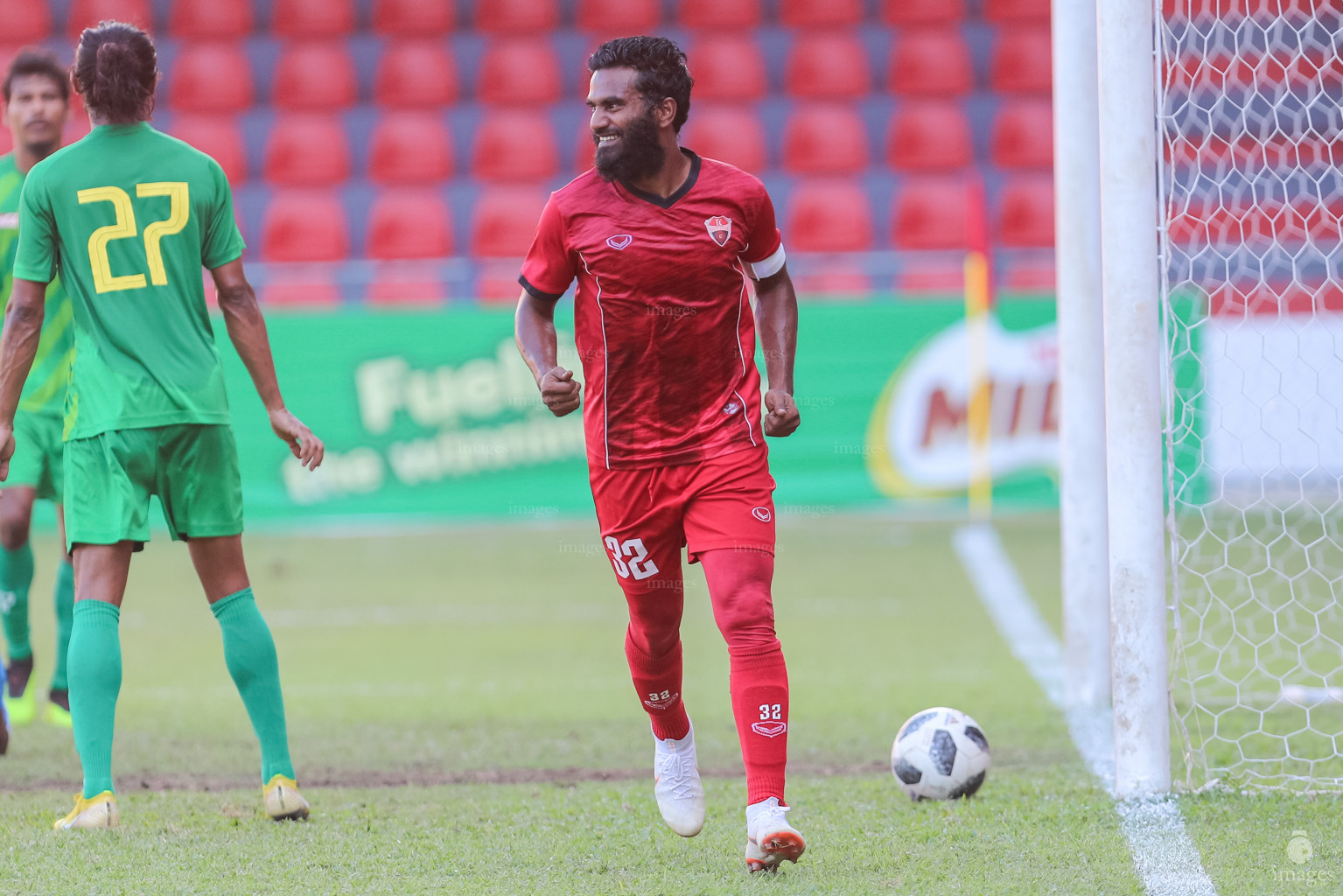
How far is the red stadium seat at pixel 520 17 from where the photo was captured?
1582cm

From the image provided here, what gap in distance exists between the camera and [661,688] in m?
3.83

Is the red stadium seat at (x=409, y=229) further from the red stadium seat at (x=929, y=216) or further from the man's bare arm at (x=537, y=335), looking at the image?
the man's bare arm at (x=537, y=335)

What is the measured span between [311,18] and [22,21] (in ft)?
9.32

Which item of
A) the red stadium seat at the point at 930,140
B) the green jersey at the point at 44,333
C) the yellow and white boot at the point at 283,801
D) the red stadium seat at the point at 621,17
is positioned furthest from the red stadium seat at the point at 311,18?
the yellow and white boot at the point at 283,801

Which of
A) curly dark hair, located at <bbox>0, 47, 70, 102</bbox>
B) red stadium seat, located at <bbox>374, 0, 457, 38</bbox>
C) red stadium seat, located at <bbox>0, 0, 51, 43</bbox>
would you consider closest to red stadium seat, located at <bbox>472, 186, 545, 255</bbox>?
red stadium seat, located at <bbox>374, 0, 457, 38</bbox>

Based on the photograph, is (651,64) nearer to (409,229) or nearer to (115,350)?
(115,350)

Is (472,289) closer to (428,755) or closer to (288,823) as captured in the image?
(428,755)

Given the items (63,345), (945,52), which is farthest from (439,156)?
(63,345)

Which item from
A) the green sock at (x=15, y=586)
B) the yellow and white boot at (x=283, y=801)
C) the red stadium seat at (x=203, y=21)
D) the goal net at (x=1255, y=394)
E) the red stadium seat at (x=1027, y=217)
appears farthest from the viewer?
the red stadium seat at (x=203, y=21)

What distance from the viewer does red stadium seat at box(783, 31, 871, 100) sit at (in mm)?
15453

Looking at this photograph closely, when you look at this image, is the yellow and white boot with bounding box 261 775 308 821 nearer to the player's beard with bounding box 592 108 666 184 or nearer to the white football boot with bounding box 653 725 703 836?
the white football boot with bounding box 653 725 703 836

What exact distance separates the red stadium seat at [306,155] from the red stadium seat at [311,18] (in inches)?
51.4

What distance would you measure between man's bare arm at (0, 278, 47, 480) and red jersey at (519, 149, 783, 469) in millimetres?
1243

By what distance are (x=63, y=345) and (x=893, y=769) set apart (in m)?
3.13
